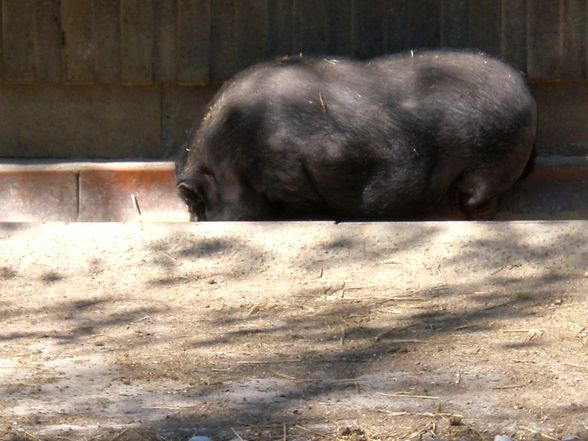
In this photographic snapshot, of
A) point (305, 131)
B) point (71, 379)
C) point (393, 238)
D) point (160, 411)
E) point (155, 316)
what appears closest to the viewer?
point (160, 411)

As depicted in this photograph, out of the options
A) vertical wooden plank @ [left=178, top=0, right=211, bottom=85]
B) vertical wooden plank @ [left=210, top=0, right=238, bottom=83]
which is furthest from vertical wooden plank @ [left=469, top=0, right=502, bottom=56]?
vertical wooden plank @ [left=178, top=0, right=211, bottom=85]

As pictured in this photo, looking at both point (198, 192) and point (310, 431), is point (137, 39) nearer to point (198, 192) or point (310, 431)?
point (198, 192)

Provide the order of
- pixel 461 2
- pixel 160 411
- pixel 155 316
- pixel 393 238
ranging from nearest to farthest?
pixel 160 411, pixel 155 316, pixel 393 238, pixel 461 2

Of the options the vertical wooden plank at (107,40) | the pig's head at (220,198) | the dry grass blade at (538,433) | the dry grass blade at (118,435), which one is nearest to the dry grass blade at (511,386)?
the dry grass blade at (538,433)

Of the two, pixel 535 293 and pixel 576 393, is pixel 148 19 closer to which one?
pixel 535 293

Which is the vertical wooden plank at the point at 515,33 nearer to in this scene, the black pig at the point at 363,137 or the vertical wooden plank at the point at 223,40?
the black pig at the point at 363,137

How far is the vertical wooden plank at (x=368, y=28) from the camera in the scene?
795 cm

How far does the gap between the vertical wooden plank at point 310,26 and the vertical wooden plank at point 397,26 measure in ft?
1.24

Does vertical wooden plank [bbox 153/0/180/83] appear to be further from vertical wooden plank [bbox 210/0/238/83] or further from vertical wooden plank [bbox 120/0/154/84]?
vertical wooden plank [bbox 210/0/238/83]

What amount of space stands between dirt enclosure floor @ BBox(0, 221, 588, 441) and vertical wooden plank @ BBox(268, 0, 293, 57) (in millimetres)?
2127

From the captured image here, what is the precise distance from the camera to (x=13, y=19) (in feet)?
26.4

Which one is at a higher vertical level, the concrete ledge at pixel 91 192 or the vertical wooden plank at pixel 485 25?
the vertical wooden plank at pixel 485 25

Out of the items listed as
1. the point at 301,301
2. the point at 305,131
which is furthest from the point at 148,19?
the point at 301,301

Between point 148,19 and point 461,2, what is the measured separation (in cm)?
188
